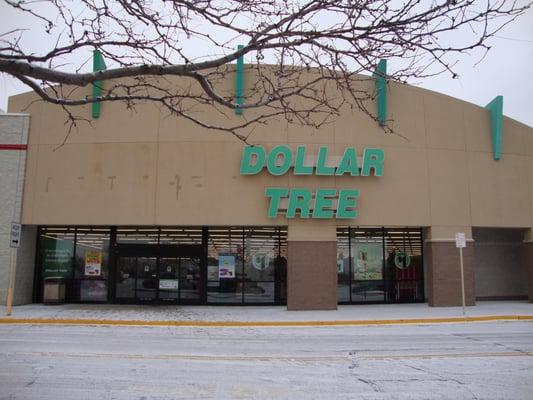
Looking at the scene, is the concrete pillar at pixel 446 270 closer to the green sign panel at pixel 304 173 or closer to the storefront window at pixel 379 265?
the storefront window at pixel 379 265

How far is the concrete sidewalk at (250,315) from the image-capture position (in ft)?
58.4

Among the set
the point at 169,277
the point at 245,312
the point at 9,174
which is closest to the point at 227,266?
the point at 169,277

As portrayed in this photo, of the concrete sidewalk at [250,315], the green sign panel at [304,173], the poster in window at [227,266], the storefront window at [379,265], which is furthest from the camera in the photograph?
the storefront window at [379,265]

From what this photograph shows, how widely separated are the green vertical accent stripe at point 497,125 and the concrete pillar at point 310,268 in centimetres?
801

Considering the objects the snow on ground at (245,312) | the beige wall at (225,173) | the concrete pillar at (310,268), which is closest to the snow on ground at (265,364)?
the snow on ground at (245,312)

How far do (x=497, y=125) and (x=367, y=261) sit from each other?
307 inches

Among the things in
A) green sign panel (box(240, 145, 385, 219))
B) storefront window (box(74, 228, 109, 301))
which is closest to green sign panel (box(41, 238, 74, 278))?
storefront window (box(74, 228, 109, 301))

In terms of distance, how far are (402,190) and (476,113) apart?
→ 4.86 meters

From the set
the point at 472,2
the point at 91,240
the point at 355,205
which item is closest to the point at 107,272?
the point at 91,240

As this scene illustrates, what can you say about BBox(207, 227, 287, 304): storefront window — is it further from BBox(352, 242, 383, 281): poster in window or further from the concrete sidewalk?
BBox(352, 242, 383, 281): poster in window

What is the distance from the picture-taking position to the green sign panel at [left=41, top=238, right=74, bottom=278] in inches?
920

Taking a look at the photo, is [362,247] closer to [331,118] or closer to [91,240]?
[331,118]

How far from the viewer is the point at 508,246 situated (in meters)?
26.6

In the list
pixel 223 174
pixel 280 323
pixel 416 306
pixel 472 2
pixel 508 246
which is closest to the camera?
pixel 472 2
